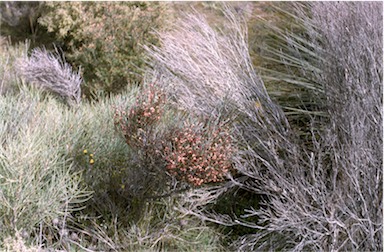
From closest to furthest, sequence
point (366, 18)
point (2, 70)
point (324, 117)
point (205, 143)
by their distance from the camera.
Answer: point (205, 143) < point (366, 18) < point (324, 117) < point (2, 70)

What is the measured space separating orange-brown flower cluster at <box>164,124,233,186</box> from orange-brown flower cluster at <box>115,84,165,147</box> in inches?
8.6

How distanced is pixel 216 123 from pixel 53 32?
161 inches

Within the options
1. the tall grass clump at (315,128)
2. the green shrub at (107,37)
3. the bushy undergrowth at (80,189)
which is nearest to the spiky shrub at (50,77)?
the green shrub at (107,37)

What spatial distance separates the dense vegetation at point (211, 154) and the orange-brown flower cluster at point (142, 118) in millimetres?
12

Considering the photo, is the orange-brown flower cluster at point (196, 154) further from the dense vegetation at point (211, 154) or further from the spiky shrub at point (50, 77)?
the spiky shrub at point (50, 77)

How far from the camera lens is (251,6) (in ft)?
23.2

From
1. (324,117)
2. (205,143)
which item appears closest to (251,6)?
(324,117)

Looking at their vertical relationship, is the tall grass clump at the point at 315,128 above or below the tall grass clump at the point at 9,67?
above

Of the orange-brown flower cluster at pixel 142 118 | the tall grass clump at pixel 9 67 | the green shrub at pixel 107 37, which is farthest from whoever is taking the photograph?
the green shrub at pixel 107 37

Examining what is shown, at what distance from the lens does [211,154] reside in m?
3.48

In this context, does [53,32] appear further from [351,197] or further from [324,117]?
[351,197]

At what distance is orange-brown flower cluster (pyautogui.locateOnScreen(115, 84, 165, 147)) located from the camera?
11.7 feet

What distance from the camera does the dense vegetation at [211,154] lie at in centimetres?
361

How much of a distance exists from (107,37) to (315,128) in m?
3.23
